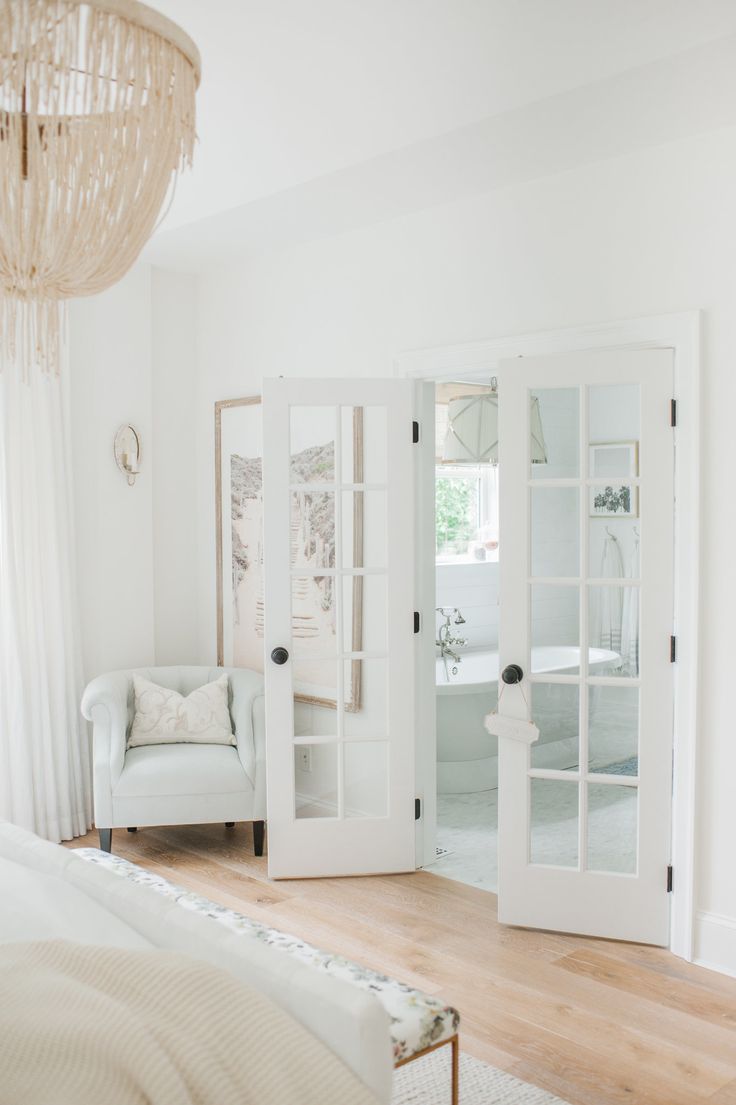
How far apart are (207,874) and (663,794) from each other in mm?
1865

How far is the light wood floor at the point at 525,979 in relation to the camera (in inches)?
102

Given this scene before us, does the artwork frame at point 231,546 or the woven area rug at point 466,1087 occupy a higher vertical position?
the artwork frame at point 231,546

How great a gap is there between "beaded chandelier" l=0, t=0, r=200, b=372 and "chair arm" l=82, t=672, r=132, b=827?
2565mm

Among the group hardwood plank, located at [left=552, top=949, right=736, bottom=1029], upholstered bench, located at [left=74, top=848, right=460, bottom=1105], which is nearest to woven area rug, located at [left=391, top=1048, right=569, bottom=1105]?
upholstered bench, located at [left=74, top=848, right=460, bottom=1105]

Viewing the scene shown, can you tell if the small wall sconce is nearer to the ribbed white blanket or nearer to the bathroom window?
the bathroom window

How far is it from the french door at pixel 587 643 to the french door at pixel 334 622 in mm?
587

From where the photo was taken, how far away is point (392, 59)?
274 cm

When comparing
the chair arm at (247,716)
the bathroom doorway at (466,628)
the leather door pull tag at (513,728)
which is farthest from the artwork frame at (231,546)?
the leather door pull tag at (513,728)

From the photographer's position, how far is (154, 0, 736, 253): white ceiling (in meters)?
2.48

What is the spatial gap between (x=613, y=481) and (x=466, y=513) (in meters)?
3.10

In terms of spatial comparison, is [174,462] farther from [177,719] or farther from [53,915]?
[53,915]

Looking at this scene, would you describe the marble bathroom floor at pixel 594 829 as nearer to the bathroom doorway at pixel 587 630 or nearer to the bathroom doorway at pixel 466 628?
the bathroom doorway at pixel 587 630

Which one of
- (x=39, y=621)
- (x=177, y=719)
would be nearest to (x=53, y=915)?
(x=177, y=719)

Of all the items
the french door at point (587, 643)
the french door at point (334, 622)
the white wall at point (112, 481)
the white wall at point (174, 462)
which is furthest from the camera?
the white wall at point (174, 462)
